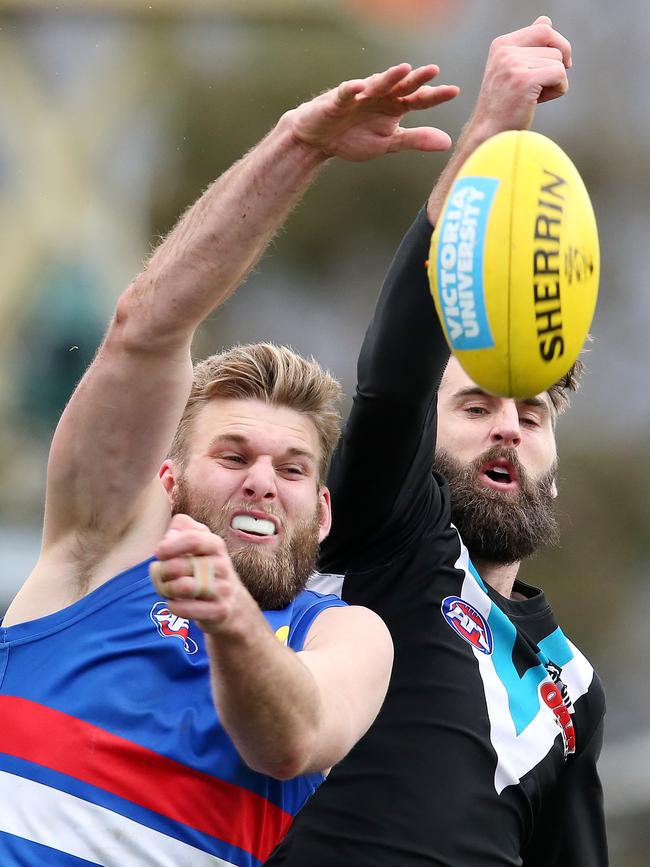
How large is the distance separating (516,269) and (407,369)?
75cm

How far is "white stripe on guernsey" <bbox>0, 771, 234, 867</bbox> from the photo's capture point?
2543 millimetres

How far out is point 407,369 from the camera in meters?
3.06

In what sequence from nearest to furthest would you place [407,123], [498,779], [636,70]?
[498,779]
[407,123]
[636,70]

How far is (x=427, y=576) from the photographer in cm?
327

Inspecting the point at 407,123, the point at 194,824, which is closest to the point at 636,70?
the point at 407,123

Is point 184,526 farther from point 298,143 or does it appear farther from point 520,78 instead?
point 520,78

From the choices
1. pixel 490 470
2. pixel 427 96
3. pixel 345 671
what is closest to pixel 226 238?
pixel 427 96

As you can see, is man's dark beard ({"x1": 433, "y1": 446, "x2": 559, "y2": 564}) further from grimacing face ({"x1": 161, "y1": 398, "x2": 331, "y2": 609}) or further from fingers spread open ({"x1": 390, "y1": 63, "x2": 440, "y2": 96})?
fingers spread open ({"x1": 390, "y1": 63, "x2": 440, "y2": 96})

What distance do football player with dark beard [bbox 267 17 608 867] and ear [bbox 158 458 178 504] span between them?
1.46 ft

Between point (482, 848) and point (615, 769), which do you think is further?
point (615, 769)

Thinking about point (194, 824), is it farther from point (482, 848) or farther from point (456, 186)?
point (456, 186)

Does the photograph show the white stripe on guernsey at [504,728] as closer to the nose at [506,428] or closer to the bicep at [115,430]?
the nose at [506,428]

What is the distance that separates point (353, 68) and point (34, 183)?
2741mm

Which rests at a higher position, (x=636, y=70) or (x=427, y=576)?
(x=636, y=70)
